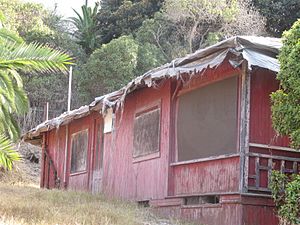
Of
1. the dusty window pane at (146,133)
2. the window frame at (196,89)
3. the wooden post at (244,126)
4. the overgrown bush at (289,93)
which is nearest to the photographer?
the overgrown bush at (289,93)

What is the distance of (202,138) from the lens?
38.7 ft

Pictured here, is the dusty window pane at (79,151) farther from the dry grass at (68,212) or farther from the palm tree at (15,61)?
the palm tree at (15,61)

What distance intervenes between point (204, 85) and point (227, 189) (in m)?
2.35

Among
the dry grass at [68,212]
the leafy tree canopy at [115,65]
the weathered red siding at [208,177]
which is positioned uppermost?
the leafy tree canopy at [115,65]

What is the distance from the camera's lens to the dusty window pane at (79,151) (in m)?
17.4

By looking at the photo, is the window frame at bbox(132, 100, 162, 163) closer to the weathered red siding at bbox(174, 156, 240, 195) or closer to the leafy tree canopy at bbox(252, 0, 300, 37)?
the weathered red siding at bbox(174, 156, 240, 195)

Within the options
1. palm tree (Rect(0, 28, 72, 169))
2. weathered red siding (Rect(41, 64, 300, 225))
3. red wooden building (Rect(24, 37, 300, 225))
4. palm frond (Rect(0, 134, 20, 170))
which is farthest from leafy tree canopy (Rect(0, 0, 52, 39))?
palm frond (Rect(0, 134, 20, 170))

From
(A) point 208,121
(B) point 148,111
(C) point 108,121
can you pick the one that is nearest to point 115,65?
(C) point 108,121

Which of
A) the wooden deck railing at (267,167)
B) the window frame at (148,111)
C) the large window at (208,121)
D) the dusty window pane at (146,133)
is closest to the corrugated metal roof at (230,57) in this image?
the large window at (208,121)

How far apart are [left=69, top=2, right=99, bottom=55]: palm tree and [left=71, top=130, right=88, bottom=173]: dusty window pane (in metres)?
18.4

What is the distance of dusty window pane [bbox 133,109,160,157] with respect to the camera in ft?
41.5

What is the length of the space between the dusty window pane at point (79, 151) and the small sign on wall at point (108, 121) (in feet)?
6.24

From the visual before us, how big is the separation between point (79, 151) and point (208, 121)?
7308mm

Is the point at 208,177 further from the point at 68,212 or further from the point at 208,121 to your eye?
the point at 68,212
